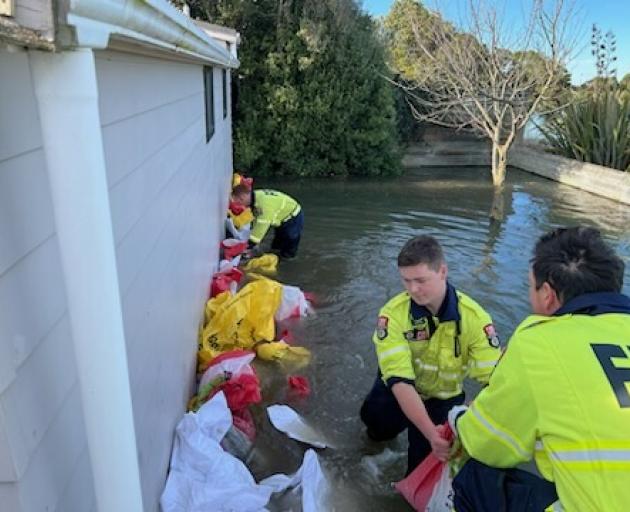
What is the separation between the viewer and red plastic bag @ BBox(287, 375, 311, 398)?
14.7 ft

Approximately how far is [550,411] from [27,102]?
1711mm

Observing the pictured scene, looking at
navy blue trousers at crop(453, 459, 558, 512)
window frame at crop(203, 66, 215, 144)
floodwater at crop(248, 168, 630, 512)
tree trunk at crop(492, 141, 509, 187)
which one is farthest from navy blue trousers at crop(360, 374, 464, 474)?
tree trunk at crop(492, 141, 509, 187)

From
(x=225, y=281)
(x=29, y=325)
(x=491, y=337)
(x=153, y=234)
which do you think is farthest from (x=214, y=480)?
(x=225, y=281)

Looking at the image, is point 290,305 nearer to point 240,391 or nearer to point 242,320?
point 242,320

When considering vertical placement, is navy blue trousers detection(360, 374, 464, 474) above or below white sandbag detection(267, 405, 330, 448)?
Result: above

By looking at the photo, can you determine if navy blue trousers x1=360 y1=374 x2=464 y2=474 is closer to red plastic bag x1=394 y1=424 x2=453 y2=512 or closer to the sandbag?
red plastic bag x1=394 y1=424 x2=453 y2=512

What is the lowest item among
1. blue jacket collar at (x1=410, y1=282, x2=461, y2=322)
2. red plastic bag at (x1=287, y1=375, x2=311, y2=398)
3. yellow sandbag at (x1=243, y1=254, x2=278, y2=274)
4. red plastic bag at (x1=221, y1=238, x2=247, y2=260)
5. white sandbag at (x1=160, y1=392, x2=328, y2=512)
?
yellow sandbag at (x1=243, y1=254, x2=278, y2=274)

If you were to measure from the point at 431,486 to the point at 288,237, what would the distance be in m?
5.46

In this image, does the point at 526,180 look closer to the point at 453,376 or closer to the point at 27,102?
the point at 453,376

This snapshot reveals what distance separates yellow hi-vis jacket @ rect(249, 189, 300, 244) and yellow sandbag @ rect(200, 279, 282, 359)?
8.23ft

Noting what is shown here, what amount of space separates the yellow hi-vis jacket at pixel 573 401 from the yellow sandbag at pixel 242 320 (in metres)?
3.24

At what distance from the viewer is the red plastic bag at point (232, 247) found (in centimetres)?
749

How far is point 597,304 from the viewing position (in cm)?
180

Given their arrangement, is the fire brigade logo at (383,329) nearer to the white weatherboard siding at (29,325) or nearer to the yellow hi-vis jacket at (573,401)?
the yellow hi-vis jacket at (573,401)
